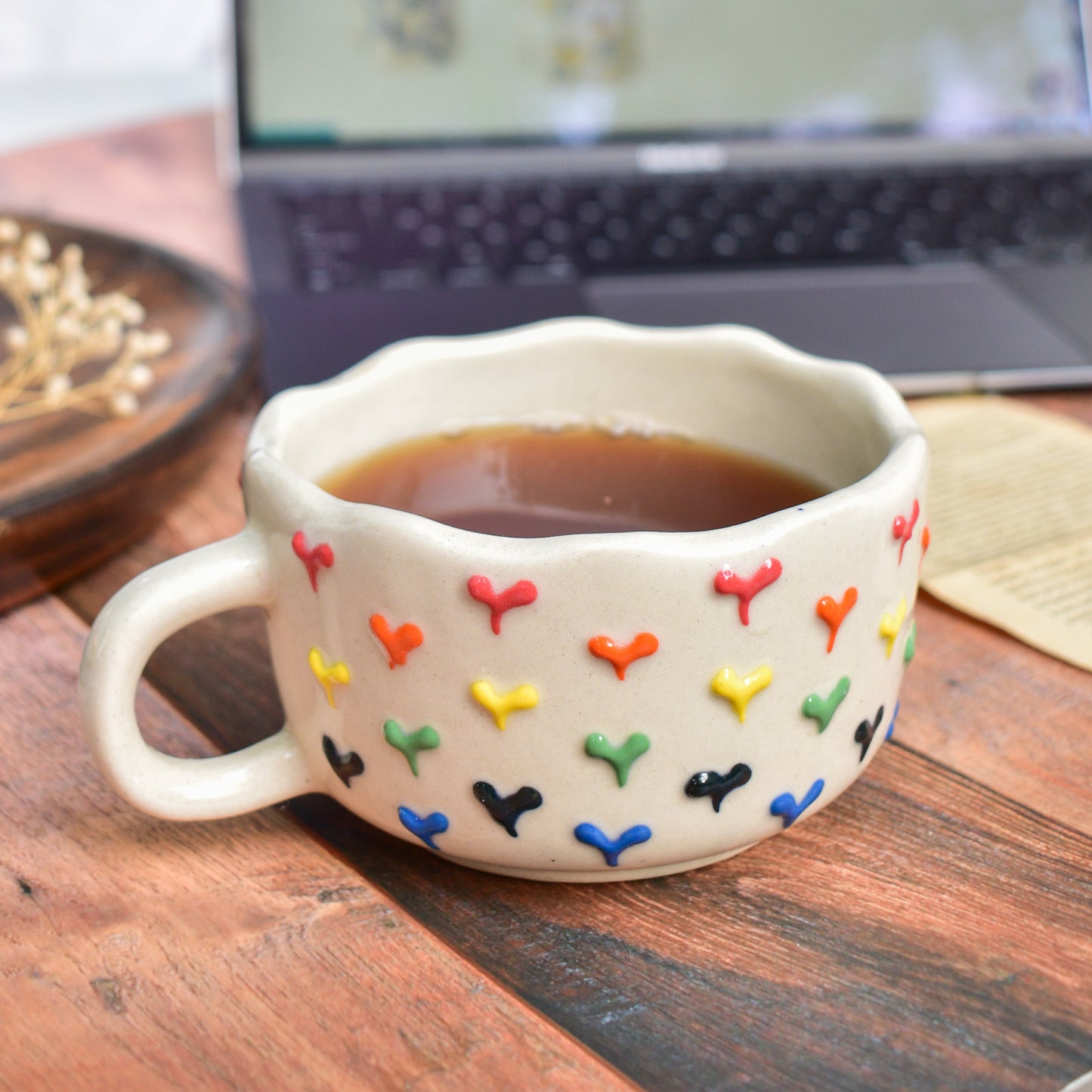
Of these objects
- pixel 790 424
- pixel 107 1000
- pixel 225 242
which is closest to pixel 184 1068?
pixel 107 1000

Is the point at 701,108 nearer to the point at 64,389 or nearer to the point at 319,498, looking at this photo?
the point at 64,389

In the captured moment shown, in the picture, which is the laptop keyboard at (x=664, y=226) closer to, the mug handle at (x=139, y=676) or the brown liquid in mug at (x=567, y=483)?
the brown liquid in mug at (x=567, y=483)

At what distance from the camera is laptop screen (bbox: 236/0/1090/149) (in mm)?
890

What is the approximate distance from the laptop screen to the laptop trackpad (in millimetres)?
183

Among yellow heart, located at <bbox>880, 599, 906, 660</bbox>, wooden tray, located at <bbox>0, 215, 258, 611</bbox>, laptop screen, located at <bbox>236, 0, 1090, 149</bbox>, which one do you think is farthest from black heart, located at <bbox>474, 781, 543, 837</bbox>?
laptop screen, located at <bbox>236, 0, 1090, 149</bbox>

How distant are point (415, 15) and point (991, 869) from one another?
728mm

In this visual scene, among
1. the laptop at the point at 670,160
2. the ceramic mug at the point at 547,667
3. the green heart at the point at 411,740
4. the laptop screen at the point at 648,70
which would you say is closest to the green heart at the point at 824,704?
the ceramic mug at the point at 547,667

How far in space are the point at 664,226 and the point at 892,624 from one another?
55 cm

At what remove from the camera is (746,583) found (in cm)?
32

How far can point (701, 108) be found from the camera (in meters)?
→ 0.93

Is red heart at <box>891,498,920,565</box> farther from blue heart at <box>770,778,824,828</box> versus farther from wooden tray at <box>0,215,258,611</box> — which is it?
wooden tray at <box>0,215,258,611</box>

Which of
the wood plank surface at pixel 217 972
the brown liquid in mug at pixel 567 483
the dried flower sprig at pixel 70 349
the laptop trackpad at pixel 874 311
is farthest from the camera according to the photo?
the laptop trackpad at pixel 874 311

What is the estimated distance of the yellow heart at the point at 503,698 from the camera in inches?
12.9

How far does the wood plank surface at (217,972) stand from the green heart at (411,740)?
53 millimetres
